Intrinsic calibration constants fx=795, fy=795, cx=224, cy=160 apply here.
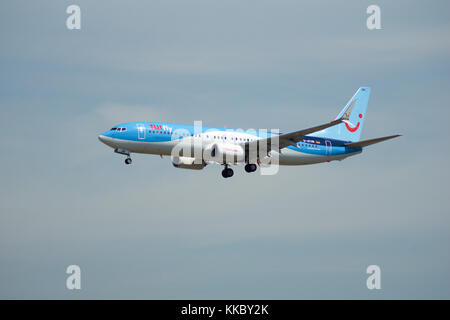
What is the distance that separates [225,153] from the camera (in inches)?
2963

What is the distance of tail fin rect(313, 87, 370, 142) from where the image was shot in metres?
85.2

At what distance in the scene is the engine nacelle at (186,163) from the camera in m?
80.5

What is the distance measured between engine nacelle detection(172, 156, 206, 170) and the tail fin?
1303 centimetres

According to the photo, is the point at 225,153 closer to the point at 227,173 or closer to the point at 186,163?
the point at 227,173

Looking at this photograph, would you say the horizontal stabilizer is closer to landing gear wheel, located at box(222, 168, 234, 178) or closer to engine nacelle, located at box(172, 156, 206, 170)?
landing gear wheel, located at box(222, 168, 234, 178)

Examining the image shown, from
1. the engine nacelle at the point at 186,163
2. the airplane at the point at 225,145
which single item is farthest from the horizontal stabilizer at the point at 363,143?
the engine nacelle at the point at 186,163

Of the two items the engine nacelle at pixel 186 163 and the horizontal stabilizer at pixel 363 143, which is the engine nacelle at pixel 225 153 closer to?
the engine nacelle at pixel 186 163

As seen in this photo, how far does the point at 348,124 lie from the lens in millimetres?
87750

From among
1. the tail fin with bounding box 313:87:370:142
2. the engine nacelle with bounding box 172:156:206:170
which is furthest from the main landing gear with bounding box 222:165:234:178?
the tail fin with bounding box 313:87:370:142

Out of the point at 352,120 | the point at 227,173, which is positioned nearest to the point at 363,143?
the point at 352,120
